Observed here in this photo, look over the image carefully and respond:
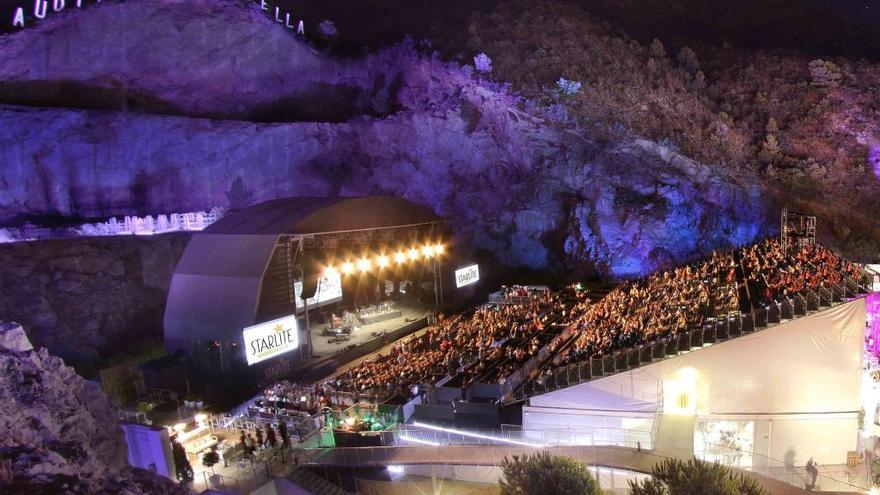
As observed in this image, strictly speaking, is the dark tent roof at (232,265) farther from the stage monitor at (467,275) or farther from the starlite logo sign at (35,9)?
the starlite logo sign at (35,9)

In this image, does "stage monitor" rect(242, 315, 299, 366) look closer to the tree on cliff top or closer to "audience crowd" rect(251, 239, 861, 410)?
"audience crowd" rect(251, 239, 861, 410)

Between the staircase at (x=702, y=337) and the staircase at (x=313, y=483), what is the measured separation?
5410 mm

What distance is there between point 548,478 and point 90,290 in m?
21.8

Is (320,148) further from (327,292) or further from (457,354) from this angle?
(457,354)

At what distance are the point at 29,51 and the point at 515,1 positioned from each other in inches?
1144

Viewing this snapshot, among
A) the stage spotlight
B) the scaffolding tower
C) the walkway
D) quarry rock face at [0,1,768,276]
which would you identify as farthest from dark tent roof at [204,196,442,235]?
the scaffolding tower

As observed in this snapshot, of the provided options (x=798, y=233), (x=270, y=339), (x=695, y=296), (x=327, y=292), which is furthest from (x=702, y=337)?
(x=327, y=292)

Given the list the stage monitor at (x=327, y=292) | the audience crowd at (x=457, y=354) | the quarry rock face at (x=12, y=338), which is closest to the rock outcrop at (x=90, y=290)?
the stage monitor at (x=327, y=292)

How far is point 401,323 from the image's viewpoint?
27.2m

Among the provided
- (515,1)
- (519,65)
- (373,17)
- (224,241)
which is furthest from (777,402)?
(373,17)

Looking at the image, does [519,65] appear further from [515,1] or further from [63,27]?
[63,27]

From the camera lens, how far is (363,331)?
2620 cm

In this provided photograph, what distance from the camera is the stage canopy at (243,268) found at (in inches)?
786

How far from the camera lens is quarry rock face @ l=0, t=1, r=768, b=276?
29.4 metres
